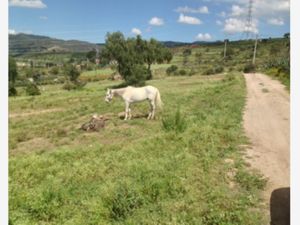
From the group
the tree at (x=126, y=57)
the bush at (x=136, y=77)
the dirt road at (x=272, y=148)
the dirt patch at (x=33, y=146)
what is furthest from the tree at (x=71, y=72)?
the dirt patch at (x=33, y=146)

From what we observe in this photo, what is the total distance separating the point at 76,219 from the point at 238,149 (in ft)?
15.1

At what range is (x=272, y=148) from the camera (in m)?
8.11

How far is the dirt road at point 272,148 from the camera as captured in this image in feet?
16.5

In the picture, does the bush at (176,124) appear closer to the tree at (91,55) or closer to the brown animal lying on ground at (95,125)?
the brown animal lying on ground at (95,125)

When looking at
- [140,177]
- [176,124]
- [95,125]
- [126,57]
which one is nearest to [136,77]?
[126,57]

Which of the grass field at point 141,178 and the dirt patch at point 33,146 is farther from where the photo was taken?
the dirt patch at point 33,146

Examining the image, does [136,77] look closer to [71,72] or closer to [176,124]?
[71,72]

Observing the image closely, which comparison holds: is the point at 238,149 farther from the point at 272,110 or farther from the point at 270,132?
the point at 272,110

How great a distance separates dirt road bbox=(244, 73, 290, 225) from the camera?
16.5 feet

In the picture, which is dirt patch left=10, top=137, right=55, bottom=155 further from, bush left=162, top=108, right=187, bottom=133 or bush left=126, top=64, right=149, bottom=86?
bush left=126, top=64, right=149, bottom=86

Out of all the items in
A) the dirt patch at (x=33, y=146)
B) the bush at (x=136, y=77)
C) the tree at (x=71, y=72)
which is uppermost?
the tree at (x=71, y=72)
